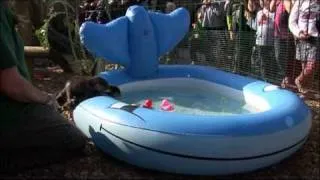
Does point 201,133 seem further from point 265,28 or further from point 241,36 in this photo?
point 241,36

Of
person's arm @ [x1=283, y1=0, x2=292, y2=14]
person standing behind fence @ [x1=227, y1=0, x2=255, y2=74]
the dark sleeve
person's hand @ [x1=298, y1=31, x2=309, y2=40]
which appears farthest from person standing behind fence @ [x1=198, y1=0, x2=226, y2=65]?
the dark sleeve

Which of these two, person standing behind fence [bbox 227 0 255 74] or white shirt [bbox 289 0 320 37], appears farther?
person standing behind fence [bbox 227 0 255 74]

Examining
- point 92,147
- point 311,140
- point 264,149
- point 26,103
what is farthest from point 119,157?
point 311,140

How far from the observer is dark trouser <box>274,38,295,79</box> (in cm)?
650

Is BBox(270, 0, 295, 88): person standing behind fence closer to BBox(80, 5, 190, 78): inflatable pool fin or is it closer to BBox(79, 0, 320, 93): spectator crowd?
BBox(79, 0, 320, 93): spectator crowd

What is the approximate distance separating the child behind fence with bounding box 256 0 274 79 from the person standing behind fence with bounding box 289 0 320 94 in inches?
16.2

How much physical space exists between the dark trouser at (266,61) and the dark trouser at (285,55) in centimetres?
12

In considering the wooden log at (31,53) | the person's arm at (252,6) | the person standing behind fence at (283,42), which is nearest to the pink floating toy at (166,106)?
the person standing behind fence at (283,42)

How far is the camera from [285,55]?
6543mm

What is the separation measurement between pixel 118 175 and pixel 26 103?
86 cm

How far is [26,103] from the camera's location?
3875mm

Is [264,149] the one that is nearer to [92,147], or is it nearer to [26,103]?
[92,147]

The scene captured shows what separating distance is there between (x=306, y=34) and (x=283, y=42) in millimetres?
445

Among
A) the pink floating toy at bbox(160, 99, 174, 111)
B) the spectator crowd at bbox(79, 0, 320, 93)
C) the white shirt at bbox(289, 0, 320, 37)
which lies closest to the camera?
the pink floating toy at bbox(160, 99, 174, 111)
